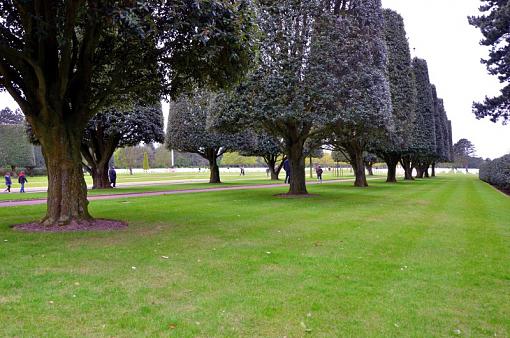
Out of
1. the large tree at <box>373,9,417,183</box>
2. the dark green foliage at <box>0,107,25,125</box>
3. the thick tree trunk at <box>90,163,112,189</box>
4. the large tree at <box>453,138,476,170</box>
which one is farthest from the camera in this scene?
the large tree at <box>453,138,476,170</box>

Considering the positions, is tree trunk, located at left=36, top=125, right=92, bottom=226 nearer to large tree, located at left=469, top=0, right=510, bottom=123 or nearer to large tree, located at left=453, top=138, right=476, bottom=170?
large tree, located at left=469, top=0, right=510, bottom=123

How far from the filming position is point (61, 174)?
961 cm

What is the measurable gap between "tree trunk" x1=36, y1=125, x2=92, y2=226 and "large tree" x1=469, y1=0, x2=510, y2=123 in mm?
21116

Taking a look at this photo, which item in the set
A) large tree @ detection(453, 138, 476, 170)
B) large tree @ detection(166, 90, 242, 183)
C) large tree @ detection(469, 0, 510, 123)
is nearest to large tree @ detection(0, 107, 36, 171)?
large tree @ detection(166, 90, 242, 183)

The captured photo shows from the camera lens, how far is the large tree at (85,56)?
821 centimetres

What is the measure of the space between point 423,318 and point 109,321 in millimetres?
3170

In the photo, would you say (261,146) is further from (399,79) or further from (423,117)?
(423,117)

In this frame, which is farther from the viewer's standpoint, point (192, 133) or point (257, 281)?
point (192, 133)

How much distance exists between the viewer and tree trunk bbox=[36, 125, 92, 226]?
377 inches

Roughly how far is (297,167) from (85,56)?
1222 centimetres

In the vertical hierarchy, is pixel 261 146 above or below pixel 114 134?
below

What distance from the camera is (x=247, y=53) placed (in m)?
9.84

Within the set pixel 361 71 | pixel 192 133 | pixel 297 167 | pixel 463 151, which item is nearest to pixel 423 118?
pixel 192 133

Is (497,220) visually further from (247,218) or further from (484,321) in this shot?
(484,321)
